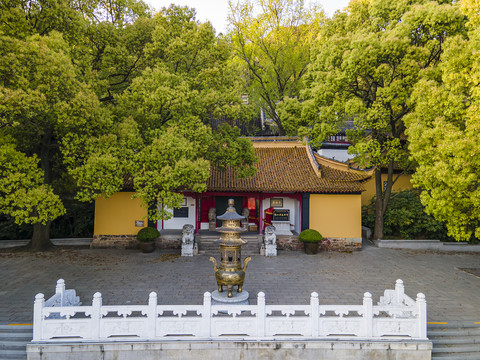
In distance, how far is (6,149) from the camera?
11.4m

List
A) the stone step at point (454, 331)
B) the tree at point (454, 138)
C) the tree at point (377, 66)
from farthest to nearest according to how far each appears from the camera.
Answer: the tree at point (377, 66), the tree at point (454, 138), the stone step at point (454, 331)

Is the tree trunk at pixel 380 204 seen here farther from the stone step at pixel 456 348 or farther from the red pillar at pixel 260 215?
the stone step at pixel 456 348

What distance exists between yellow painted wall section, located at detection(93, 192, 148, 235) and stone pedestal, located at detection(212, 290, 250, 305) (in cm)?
806

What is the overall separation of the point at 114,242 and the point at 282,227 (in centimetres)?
847

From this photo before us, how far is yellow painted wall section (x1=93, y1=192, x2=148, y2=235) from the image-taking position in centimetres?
1516

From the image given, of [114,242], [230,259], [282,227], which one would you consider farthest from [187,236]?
[230,259]

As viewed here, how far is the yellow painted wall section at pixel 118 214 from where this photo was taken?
1516 cm

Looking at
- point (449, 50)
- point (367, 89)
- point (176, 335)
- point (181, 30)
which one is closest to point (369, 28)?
point (367, 89)

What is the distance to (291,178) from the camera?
16.1 m

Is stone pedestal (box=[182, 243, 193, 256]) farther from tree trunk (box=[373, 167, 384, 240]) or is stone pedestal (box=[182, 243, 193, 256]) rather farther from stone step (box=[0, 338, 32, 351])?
tree trunk (box=[373, 167, 384, 240])

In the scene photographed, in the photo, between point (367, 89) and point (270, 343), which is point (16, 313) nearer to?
point (270, 343)

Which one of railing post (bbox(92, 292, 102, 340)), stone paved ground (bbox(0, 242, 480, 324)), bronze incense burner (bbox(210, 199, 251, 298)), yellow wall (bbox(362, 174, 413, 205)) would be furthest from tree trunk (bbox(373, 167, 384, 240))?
railing post (bbox(92, 292, 102, 340))

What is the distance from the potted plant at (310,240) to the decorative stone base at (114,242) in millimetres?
7940

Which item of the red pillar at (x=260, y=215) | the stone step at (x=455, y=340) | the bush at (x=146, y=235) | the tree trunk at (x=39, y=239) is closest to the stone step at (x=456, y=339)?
the stone step at (x=455, y=340)
